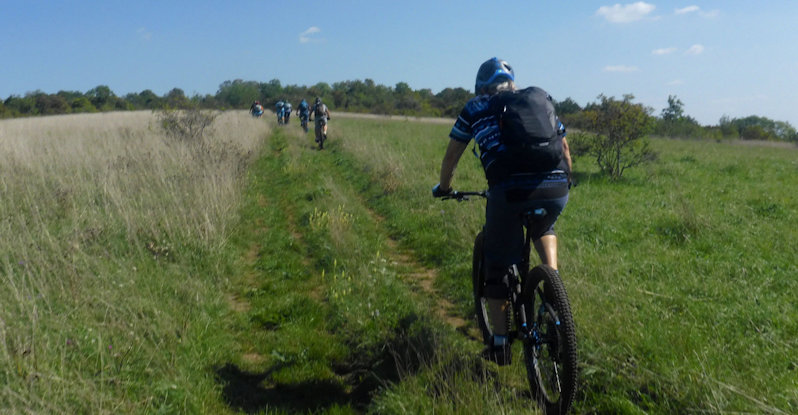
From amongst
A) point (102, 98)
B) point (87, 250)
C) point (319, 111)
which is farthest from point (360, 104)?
point (87, 250)

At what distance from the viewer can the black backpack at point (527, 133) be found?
2.71 m

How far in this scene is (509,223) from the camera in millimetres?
3008

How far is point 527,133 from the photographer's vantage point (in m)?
2.70

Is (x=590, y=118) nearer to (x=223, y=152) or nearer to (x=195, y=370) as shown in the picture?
(x=223, y=152)

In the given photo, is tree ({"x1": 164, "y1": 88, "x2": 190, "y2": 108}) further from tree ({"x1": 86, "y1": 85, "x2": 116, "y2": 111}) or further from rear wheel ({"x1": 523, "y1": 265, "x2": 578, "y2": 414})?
tree ({"x1": 86, "y1": 85, "x2": 116, "y2": 111})

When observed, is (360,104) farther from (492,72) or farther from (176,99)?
(492,72)

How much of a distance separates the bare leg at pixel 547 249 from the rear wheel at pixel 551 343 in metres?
0.23

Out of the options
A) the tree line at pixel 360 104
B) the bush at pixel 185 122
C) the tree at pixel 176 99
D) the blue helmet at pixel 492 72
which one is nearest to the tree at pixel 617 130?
the tree line at pixel 360 104

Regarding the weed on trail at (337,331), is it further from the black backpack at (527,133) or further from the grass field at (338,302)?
the black backpack at (527,133)

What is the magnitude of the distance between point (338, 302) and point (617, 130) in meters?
10.2

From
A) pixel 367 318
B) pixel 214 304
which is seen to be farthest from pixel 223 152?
pixel 367 318

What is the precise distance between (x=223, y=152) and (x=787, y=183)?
513 inches

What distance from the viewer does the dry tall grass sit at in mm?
3012

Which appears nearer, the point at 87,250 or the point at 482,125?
the point at 482,125
